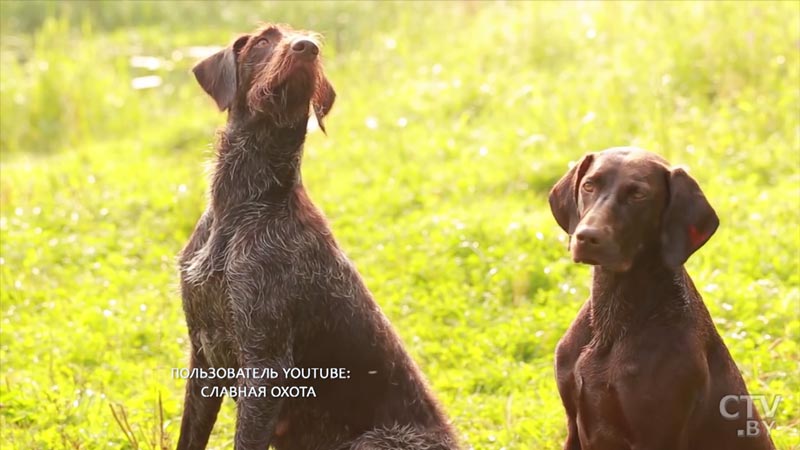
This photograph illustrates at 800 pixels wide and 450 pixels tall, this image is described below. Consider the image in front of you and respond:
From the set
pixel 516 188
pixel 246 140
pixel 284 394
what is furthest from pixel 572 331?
pixel 516 188

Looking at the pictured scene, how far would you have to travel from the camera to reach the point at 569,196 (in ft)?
14.1

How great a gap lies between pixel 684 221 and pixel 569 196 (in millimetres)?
461

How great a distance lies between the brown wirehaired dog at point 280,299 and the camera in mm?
4438

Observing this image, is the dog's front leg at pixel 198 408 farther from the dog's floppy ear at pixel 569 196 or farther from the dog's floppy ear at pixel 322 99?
the dog's floppy ear at pixel 569 196

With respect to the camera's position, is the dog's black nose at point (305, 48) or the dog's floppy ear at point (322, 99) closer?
the dog's black nose at point (305, 48)

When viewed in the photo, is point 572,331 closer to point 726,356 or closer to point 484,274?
point 726,356

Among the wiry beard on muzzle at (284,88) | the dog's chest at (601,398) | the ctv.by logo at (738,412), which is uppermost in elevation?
the wiry beard on muzzle at (284,88)

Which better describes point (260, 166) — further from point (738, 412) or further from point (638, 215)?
point (738, 412)

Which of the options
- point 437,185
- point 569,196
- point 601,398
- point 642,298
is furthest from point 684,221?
point 437,185

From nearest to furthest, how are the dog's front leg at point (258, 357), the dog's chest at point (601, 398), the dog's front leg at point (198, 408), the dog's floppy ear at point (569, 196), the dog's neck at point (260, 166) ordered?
1. the dog's chest at point (601, 398)
2. the dog's floppy ear at point (569, 196)
3. the dog's front leg at point (258, 357)
4. the dog's neck at point (260, 166)
5. the dog's front leg at point (198, 408)

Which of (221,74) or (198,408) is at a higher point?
(221,74)

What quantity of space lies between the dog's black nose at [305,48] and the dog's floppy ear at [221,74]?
12.8 inches

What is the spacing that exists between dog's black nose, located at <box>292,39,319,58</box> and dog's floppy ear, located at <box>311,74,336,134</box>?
22 centimetres

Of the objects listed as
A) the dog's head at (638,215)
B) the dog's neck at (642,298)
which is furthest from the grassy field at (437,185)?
the dog's head at (638,215)
